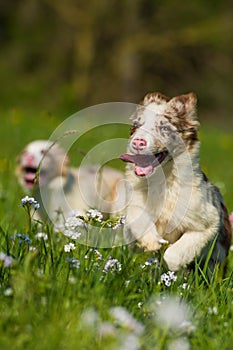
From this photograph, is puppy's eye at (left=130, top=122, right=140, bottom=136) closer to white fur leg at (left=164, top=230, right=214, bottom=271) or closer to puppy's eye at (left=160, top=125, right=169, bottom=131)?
puppy's eye at (left=160, top=125, right=169, bottom=131)

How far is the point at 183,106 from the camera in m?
3.62

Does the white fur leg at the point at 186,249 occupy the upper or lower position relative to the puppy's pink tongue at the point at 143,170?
lower

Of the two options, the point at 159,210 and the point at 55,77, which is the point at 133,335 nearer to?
the point at 159,210

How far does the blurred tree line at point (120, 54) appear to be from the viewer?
2302 centimetres

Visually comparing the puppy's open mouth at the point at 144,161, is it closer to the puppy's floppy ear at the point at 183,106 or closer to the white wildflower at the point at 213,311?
the puppy's floppy ear at the point at 183,106

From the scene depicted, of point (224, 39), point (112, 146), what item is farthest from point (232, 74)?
point (112, 146)

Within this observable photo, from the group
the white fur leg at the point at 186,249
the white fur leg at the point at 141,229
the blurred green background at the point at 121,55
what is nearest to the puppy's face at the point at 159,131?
the white fur leg at the point at 141,229

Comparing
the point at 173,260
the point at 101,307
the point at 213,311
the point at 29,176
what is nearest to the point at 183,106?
the point at 173,260

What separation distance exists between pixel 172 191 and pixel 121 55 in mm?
21191

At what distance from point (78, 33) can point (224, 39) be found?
5628 mm

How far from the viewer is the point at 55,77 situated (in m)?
28.6

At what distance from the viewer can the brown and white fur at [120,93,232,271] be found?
3479 mm

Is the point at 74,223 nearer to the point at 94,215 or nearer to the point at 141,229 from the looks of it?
the point at 94,215

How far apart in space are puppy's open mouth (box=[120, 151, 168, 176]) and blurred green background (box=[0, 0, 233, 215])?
15539mm
